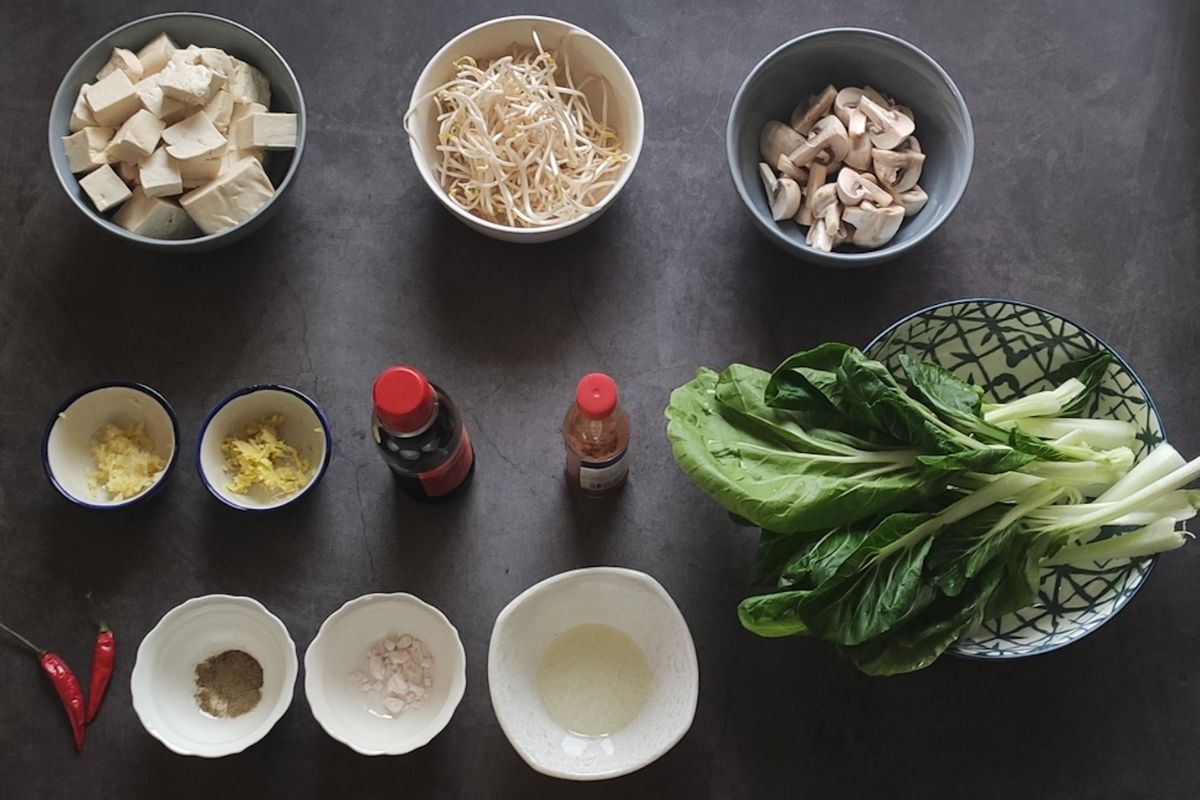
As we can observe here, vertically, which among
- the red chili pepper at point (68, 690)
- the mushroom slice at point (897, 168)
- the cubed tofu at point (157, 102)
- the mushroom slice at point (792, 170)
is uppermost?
the mushroom slice at point (897, 168)

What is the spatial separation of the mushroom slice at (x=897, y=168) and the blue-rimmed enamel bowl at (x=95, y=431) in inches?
43.1

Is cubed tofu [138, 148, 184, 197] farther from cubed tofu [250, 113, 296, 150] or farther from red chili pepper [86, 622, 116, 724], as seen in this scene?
red chili pepper [86, 622, 116, 724]

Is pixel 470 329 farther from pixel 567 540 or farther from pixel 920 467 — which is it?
pixel 920 467

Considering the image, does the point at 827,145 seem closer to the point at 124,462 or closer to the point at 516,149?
the point at 516,149

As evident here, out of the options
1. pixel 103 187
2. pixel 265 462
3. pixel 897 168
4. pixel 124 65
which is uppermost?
pixel 897 168

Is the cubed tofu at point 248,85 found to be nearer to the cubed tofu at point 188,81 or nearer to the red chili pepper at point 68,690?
the cubed tofu at point 188,81

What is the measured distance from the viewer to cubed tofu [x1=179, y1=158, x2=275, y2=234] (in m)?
1.49

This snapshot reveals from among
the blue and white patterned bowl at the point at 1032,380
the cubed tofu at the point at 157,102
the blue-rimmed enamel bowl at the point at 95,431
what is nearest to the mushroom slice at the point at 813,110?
the blue and white patterned bowl at the point at 1032,380

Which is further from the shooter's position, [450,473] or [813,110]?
[813,110]

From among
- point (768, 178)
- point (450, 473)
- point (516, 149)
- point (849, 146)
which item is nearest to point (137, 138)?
point (516, 149)

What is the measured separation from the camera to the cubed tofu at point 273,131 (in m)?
1.52

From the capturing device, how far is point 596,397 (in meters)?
1.25

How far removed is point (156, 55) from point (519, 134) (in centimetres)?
56

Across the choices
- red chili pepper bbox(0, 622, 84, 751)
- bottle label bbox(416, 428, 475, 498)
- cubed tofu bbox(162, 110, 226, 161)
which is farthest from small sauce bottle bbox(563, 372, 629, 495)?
red chili pepper bbox(0, 622, 84, 751)
